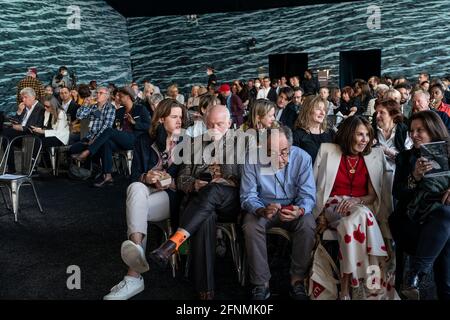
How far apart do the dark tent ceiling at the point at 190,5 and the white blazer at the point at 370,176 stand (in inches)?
502

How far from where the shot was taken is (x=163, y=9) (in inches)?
634

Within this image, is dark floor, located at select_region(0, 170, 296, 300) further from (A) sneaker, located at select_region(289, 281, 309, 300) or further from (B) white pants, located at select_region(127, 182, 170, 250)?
(B) white pants, located at select_region(127, 182, 170, 250)

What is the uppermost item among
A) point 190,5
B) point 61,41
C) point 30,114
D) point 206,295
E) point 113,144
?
point 190,5

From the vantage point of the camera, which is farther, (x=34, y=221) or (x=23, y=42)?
(x=23, y=42)

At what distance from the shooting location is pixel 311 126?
381 cm

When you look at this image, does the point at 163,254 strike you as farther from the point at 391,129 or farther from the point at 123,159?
the point at 123,159

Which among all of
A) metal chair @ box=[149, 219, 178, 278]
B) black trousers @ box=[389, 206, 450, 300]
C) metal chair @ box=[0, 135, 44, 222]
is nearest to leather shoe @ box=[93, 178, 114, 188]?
metal chair @ box=[0, 135, 44, 222]

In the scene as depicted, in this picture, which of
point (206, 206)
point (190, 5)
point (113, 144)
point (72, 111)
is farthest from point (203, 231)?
point (190, 5)

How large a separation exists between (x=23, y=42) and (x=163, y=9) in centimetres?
500

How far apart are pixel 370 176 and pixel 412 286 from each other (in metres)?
0.67

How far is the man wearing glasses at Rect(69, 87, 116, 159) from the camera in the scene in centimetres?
660

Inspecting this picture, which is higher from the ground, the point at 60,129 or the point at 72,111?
the point at 72,111
